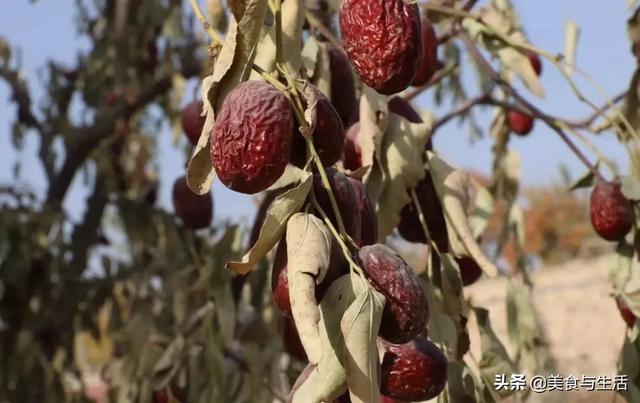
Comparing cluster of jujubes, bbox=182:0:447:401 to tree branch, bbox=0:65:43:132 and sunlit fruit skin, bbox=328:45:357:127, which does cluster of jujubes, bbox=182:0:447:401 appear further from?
tree branch, bbox=0:65:43:132

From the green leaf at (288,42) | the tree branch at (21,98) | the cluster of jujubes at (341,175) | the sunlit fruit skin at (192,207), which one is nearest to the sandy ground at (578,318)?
the tree branch at (21,98)

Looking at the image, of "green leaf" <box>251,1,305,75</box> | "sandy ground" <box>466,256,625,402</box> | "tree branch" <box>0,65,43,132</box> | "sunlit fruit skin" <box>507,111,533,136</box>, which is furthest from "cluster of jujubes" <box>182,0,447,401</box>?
"sandy ground" <box>466,256,625,402</box>

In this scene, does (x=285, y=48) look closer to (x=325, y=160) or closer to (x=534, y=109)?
(x=325, y=160)

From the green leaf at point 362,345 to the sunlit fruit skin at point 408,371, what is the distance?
9 cm

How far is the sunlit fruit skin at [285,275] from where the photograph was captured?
697mm

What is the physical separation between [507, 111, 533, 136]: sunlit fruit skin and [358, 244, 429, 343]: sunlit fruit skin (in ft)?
3.86

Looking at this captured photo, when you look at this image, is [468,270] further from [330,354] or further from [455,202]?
[330,354]

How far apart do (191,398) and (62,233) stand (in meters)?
1.28

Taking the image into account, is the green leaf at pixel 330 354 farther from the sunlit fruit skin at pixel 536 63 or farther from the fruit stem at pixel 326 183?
the sunlit fruit skin at pixel 536 63

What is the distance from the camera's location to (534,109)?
1395mm

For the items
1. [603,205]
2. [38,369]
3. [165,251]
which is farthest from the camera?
[38,369]

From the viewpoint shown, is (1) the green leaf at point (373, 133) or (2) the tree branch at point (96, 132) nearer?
(1) the green leaf at point (373, 133)

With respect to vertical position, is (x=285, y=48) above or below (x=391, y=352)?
above

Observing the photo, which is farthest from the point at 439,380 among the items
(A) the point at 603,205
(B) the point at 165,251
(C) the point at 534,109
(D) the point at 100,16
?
(D) the point at 100,16
